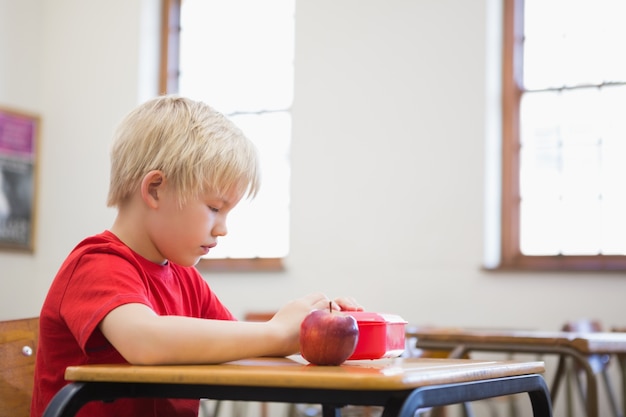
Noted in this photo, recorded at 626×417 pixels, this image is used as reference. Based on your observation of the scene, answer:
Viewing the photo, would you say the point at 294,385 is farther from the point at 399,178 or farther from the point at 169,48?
the point at 169,48

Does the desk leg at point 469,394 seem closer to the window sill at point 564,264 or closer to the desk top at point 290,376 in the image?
the desk top at point 290,376

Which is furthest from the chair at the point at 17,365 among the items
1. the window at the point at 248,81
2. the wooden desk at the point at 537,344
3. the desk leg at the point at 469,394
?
the window at the point at 248,81

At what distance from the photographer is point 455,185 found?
5426mm

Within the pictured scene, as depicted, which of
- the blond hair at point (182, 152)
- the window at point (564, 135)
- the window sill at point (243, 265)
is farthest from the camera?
the window sill at point (243, 265)

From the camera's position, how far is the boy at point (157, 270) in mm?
1337

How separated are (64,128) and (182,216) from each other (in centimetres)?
554

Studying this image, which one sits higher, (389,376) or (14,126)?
(14,126)

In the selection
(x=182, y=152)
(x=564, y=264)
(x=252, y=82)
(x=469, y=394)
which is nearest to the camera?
(x=469, y=394)

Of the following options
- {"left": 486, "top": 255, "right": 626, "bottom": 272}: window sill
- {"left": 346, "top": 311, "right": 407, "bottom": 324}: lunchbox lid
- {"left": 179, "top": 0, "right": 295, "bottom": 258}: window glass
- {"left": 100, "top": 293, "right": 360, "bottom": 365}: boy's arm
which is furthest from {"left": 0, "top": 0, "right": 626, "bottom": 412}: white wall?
{"left": 100, "top": 293, "right": 360, "bottom": 365}: boy's arm

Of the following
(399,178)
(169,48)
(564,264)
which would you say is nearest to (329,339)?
(564,264)

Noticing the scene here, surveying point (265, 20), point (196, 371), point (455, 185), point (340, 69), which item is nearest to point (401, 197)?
point (455, 185)

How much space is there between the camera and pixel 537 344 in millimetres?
3189

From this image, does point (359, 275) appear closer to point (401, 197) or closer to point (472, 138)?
point (401, 197)

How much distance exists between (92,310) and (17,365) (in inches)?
16.2
